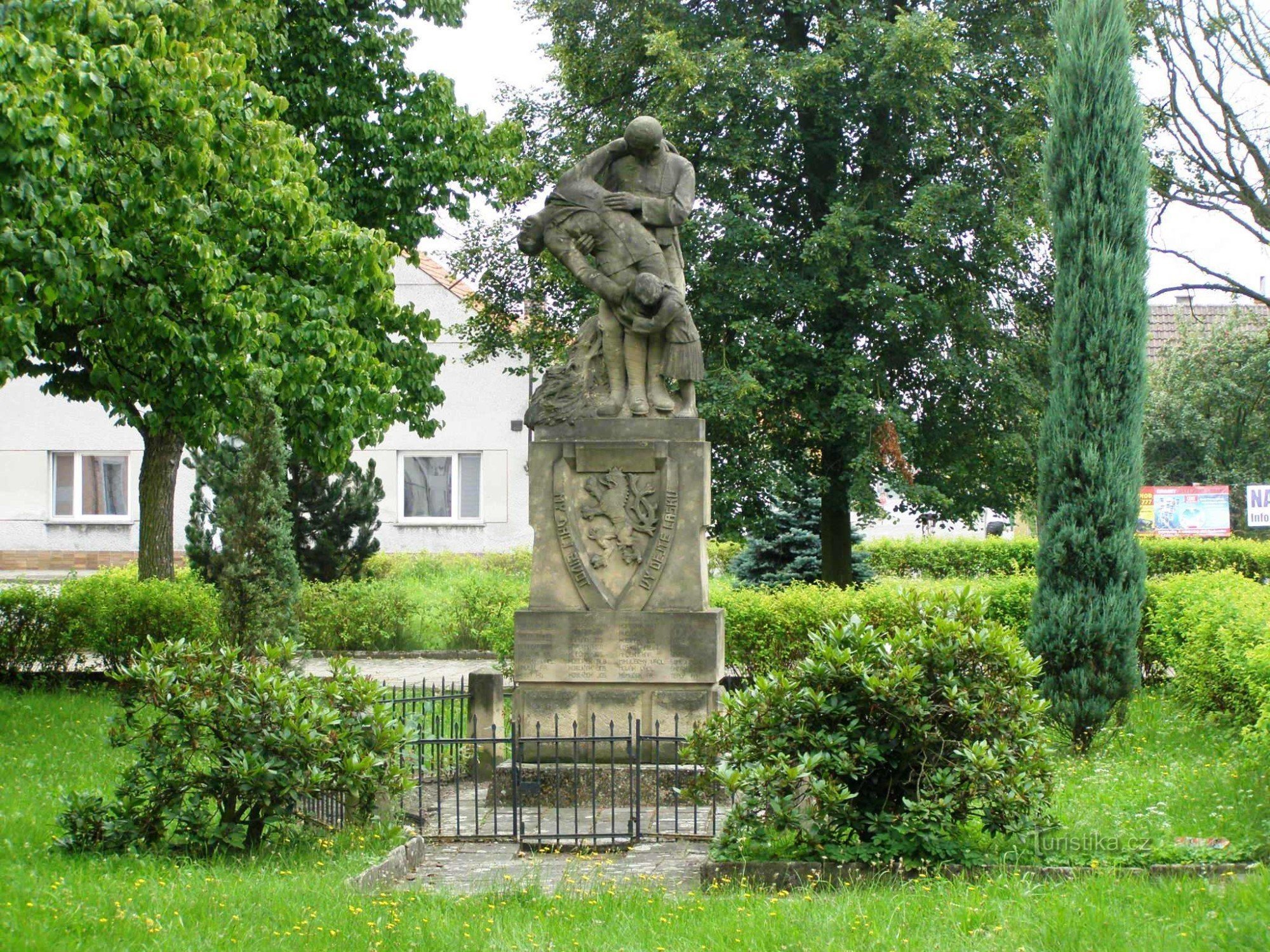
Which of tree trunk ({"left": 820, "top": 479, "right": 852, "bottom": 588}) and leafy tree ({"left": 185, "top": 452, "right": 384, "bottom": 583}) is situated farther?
leafy tree ({"left": 185, "top": 452, "right": 384, "bottom": 583})

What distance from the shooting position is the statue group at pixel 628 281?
9.97m

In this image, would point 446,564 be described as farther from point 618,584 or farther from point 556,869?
point 556,869

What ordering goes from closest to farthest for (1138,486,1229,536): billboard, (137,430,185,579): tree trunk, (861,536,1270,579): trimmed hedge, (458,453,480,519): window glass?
1. (137,430,185,579): tree trunk
2. (1138,486,1229,536): billboard
3. (861,536,1270,579): trimmed hedge
4. (458,453,480,519): window glass

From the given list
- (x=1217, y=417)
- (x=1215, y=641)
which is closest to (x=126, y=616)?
(x=1215, y=641)

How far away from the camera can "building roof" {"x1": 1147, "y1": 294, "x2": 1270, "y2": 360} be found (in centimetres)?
3303

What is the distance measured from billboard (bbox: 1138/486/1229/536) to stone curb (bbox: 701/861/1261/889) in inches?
569

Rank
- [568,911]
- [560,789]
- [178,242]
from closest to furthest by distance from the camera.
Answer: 1. [568,911]
2. [560,789]
3. [178,242]

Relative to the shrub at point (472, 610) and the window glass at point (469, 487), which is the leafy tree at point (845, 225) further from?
the window glass at point (469, 487)

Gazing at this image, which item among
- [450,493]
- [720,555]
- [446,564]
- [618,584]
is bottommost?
[446,564]

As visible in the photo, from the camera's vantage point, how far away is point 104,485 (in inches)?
1224

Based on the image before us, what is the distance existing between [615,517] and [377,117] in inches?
347

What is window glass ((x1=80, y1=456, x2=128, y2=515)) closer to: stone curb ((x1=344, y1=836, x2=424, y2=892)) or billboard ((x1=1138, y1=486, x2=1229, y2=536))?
billboard ((x1=1138, y1=486, x2=1229, y2=536))

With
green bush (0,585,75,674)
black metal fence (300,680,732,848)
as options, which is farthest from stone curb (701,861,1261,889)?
green bush (0,585,75,674)

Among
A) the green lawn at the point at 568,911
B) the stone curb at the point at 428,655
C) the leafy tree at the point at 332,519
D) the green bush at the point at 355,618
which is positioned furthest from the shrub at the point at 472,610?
the green lawn at the point at 568,911
